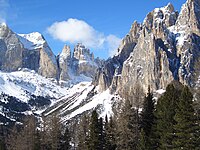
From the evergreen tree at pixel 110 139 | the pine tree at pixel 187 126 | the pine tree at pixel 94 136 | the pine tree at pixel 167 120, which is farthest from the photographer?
the evergreen tree at pixel 110 139

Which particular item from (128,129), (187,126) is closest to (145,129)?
(128,129)

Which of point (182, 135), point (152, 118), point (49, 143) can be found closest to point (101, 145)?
point (152, 118)

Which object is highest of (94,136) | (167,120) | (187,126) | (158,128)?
(167,120)

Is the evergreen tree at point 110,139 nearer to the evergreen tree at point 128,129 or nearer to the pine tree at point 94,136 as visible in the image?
the pine tree at point 94,136

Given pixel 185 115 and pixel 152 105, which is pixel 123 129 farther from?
pixel 185 115

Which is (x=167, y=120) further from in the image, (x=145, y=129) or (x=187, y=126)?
(x=145, y=129)

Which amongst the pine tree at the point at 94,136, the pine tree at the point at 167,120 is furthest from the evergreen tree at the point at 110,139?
the pine tree at the point at 167,120

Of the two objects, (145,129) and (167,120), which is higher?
(167,120)

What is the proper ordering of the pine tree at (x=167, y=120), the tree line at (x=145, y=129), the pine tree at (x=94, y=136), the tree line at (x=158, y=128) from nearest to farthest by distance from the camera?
the tree line at (x=158, y=128), the tree line at (x=145, y=129), the pine tree at (x=167, y=120), the pine tree at (x=94, y=136)

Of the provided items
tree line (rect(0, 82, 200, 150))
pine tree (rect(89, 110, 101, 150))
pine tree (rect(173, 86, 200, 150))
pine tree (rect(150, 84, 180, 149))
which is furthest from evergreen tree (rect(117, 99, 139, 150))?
pine tree (rect(173, 86, 200, 150))

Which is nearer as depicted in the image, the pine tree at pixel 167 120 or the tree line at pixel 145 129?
the tree line at pixel 145 129

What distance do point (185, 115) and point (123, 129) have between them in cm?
2309

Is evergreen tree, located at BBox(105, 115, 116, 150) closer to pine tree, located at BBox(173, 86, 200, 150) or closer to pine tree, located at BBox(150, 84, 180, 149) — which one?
pine tree, located at BBox(150, 84, 180, 149)

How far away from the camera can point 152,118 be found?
6488cm
